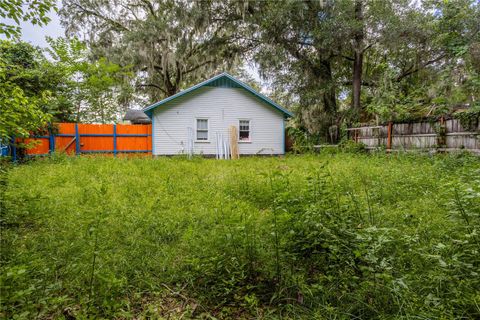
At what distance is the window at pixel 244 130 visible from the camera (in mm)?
14016

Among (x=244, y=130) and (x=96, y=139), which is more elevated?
(x=244, y=130)

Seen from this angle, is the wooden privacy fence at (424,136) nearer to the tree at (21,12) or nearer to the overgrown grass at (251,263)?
the overgrown grass at (251,263)

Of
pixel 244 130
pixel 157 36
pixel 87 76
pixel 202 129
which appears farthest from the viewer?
pixel 87 76

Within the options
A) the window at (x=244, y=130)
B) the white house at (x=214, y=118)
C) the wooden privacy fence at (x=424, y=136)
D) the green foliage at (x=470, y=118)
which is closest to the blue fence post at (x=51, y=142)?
the white house at (x=214, y=118)

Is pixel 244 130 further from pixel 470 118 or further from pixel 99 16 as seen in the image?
pixel 99 16

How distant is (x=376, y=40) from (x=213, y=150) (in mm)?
9547

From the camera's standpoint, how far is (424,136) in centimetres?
927

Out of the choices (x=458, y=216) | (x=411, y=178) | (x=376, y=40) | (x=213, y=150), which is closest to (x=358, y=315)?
(x=458, y=216)

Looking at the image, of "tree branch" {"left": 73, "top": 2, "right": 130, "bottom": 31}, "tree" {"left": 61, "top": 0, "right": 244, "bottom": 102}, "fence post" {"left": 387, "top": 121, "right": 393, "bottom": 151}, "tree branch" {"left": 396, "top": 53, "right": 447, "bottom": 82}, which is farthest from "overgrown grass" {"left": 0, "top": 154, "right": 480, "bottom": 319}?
"tree branch" {"left": 73, "top": 2, "right": 130, "bottom": 31}

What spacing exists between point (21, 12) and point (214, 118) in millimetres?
10724

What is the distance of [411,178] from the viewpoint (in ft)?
16.4

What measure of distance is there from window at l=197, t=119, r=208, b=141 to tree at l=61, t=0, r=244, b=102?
5.06 metres

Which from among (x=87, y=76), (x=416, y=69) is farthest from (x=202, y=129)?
(x=416, y=69)

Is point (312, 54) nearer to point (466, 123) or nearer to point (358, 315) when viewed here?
point (466, 123)
